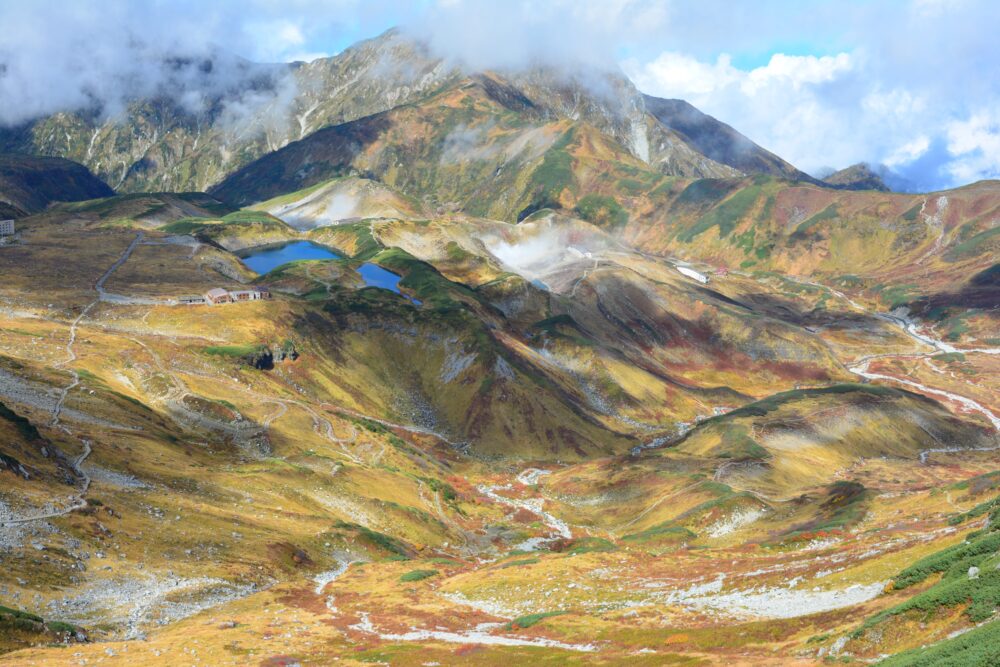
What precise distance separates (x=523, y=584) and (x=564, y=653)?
26.5 m

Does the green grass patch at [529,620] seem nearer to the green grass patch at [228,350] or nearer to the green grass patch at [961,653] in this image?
the green grass patch at [961,653]

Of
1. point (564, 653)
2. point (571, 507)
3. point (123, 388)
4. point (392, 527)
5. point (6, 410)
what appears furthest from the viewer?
point (571, 507)

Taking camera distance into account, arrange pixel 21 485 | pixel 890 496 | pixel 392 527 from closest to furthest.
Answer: pixel 21 485, pixel 890 496, pixel 392 527

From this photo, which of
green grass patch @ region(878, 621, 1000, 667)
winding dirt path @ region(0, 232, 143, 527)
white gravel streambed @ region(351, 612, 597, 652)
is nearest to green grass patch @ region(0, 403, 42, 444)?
winding dirt path @ region(0, 232, 143, 527)

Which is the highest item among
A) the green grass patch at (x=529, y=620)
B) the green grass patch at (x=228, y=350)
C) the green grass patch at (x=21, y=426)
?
the green grass patch at (x=529, y=620)

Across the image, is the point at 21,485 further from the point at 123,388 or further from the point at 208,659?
the point at 123,388

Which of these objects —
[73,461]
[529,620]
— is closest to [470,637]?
[529,620]

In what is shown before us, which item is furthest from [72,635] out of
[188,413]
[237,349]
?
[237,349]

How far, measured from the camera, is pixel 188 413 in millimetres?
144000

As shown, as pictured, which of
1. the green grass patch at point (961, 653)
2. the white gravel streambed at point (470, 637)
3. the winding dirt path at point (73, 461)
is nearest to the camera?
the green grass patch at point (961, 653)

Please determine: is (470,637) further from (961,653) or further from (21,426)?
(21,426)

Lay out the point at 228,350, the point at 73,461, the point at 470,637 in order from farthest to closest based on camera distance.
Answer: the point at 228,350 < the point at 73,461 < the point at 470,637

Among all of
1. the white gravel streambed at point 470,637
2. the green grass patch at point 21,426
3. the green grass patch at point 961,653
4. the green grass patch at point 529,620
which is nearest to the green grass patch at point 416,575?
the white gravel streambed at point 470,637

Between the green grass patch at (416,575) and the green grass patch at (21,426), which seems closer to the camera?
the green grass patch at (21,426)
